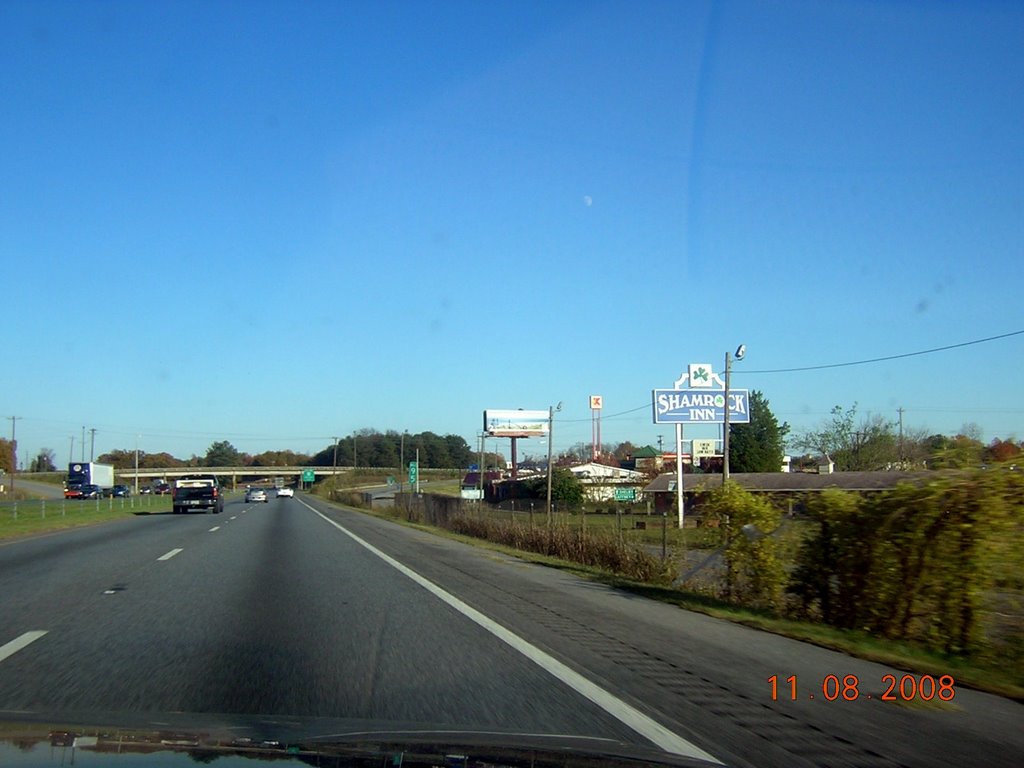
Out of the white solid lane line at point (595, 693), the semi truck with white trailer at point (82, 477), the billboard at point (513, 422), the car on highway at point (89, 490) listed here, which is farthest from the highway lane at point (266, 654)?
the billboard at point (513, 422)

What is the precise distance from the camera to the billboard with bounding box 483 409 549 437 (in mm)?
104188

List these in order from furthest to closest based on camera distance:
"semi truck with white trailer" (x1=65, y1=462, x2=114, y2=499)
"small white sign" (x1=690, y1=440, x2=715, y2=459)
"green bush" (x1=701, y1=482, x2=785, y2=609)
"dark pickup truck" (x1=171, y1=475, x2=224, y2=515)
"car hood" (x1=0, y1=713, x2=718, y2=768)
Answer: "small white sign" (x1=690, y1=440, x2=715, y2=459) < "semi truck with white trailer" (x1=65, y1=462, x2=114, y2=499) < "dark pickup truck" (x1=171, y1=475, x2=224, y2=515) < "green bush" (x1=701, y1=482, x2=785, y2=609) < "car hood" (x1=0, y1=713, x2=718, y2=768)

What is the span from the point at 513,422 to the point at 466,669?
316 ft

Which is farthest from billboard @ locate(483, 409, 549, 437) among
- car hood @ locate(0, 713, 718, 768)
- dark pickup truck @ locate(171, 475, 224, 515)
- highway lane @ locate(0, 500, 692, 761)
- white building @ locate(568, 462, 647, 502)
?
car hood @ locate(0, 713, 718, 768)

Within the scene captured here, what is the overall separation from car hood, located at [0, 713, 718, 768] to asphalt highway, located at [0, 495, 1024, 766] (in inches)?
16.0

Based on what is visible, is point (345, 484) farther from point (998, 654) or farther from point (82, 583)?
point (998, 654)

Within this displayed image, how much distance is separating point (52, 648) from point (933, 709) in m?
8.36

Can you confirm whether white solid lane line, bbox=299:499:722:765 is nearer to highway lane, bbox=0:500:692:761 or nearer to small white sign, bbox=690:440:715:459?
highway lane, bbox=0:500:692:761

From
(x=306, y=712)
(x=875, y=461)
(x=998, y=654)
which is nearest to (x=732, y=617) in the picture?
(x=998, y=654)

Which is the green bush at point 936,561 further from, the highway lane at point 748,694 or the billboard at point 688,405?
the billboard at point 688,405

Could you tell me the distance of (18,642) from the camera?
9.86m

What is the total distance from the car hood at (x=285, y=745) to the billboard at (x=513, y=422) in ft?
322

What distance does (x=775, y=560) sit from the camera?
13.4m

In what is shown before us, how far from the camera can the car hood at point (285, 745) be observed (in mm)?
4684
